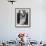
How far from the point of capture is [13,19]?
214 inches

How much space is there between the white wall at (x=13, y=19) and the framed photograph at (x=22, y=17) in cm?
12

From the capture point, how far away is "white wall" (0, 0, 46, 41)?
5406mm

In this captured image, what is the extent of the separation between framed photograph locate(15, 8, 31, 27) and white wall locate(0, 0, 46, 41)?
0.39 feet

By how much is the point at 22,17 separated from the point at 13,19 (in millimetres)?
369

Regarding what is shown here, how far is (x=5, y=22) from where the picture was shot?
5.43 m

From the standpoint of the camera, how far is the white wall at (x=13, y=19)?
5.41 metres

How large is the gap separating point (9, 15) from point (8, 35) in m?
0.80

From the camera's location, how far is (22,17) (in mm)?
5438

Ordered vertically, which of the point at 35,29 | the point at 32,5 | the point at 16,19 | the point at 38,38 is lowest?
the point at 38,38

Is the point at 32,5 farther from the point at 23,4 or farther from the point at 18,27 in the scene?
the point at 18,27

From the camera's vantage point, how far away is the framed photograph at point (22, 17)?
17.7 feet

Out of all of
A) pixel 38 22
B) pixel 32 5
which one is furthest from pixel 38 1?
pixel 38 22

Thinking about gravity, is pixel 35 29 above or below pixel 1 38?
above

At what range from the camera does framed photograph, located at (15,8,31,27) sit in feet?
17.7
